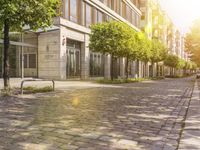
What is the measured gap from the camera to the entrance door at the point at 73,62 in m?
30.8

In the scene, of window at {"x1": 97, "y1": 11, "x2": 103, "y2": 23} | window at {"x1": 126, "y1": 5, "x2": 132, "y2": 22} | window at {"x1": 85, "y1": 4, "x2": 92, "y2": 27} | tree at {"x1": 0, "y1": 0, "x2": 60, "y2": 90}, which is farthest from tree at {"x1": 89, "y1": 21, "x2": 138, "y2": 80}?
window at {"x1": 126, "y1": 5, "x2": 132, "y2": 22}

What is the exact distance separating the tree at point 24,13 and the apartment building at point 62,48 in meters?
11.9

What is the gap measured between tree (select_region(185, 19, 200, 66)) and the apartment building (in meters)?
14.0

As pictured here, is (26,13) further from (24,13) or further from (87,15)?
(87,15)

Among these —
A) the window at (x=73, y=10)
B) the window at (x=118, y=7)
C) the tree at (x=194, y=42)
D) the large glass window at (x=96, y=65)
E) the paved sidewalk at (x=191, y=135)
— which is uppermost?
the window at (x=118, y=7)

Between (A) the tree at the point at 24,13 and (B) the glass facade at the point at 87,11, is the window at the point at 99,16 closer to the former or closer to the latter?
(B) the glass facade at the point at 87,11

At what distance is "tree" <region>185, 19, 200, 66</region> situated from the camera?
42.1 m

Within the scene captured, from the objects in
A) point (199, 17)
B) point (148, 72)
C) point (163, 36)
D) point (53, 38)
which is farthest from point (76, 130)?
point (163, 36)

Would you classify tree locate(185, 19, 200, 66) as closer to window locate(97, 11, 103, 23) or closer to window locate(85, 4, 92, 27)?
window locate(97, 11, 103, 23)

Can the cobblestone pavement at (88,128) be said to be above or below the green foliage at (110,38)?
below

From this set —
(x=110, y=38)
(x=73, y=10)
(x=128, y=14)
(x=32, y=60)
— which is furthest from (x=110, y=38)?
(x=128, y=14)

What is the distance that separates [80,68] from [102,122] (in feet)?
88.8

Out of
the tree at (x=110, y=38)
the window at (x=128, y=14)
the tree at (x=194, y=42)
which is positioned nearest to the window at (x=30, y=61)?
the tree at (x=110, y=38)

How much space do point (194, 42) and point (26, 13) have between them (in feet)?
111
